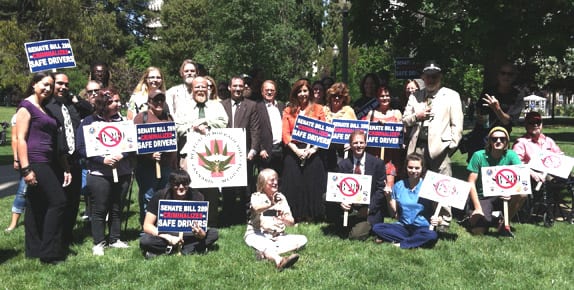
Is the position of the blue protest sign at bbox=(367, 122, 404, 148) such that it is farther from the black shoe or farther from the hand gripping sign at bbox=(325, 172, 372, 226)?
the black shoe

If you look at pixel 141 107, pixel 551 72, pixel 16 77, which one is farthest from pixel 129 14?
pixel 141 107

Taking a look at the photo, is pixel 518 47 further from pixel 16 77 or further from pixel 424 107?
pixel 16 77

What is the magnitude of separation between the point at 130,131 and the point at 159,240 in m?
1.41

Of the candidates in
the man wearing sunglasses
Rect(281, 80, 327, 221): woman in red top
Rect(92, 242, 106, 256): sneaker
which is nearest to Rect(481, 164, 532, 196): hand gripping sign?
the man wearing sunglasses

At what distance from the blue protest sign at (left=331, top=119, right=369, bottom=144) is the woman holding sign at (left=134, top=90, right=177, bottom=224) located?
7.74 ft

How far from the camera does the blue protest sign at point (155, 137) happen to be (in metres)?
7.22

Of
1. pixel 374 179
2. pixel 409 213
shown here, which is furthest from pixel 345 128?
pixel 409 213

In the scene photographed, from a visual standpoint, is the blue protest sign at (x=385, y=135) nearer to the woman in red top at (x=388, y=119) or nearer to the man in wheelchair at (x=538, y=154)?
the woman in red top at (x=388, y=119)

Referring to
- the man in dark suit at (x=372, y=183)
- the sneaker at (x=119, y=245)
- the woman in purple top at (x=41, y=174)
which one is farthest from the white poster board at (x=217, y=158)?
the woman in purple top at (x=41, y=174)

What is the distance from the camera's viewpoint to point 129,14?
85625 mm

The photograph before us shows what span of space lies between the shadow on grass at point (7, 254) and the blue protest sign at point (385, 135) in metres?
4.94

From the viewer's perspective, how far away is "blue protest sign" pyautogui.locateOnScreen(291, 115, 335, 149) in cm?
820

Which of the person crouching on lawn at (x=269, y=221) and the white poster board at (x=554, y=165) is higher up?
the white poster board at (x=554, y=165)

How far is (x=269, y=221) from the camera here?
7000 millimetres
